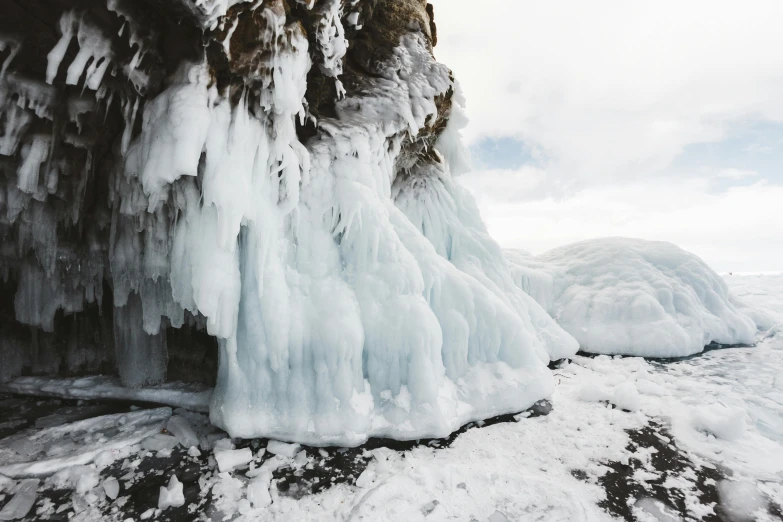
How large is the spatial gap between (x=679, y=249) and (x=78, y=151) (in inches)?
518

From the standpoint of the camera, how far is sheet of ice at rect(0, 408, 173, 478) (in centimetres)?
330

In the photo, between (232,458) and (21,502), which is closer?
(21,502)

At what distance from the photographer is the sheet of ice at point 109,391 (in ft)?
15.2

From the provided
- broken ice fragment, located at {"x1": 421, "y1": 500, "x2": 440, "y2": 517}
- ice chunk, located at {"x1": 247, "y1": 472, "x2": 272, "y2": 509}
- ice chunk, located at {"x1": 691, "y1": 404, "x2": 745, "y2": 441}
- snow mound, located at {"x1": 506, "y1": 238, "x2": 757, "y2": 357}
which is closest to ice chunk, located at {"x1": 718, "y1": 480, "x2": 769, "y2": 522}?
ice chunk, located at {"x1": 691, "y1": 404, "x2": 745, "y2": 441}

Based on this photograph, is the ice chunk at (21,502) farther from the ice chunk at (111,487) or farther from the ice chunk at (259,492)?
the ice chunk at (259,492)

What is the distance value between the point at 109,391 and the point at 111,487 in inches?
94.4

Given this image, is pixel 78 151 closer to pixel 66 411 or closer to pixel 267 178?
pixel 267 178

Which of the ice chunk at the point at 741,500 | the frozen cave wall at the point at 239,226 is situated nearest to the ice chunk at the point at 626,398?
the frozen cave wall at the point at 239,226

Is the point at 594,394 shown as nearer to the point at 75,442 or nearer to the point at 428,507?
the point at 428,507

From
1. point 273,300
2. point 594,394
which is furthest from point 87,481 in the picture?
point 594,394

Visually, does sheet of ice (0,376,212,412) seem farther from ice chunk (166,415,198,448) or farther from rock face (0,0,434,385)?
ice chunk (166,415,198,448)

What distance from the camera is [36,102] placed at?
124 inches

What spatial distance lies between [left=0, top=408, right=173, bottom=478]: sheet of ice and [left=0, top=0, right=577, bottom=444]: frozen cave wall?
2.87ft

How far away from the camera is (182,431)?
3879mm
